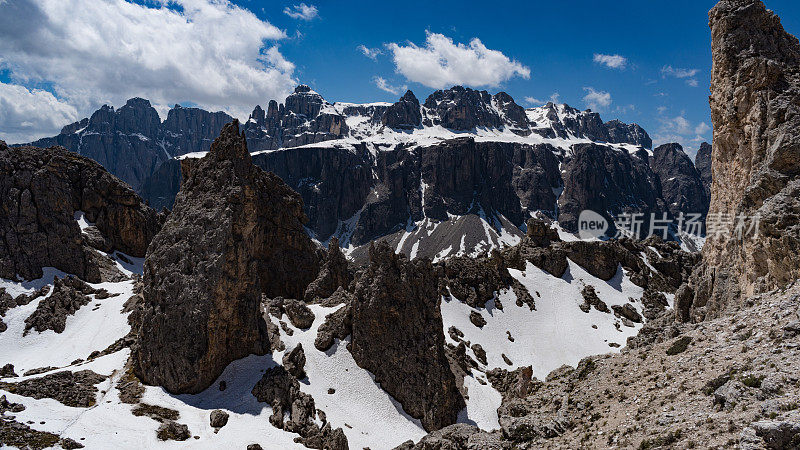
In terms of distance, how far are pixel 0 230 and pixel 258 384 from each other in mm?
62215

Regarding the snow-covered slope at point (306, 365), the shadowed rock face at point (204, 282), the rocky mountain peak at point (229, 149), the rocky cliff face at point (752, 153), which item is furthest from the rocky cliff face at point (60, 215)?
the rocky cliff face at point (752, 153)

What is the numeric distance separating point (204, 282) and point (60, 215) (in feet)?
178

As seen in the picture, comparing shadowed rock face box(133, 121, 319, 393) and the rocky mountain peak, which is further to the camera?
the rocky mountain peak

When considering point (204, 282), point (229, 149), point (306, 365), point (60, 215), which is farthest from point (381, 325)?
point (60, 215)

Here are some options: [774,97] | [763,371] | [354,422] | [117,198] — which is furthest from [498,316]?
[117,198]

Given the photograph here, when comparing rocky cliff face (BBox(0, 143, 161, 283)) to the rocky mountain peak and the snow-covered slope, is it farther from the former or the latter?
the rocky mountain peak

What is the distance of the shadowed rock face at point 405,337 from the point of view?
50.2m

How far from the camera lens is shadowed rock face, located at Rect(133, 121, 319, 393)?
44.5 metres

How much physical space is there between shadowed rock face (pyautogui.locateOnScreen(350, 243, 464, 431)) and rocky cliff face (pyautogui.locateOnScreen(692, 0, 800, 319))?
27.7 meters

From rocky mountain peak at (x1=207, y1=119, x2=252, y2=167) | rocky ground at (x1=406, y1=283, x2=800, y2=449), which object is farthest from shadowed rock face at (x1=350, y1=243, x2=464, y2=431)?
rocky ground at (x1=406, y1=283, x2=800, y2=449)

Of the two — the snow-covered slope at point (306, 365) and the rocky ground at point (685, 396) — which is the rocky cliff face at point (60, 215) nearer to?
the snow-covered slope at point (306, 365)

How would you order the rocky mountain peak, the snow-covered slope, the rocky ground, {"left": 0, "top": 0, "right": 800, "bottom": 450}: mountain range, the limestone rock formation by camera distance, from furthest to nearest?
1. the limestone rock formation
2. the rocky mountain peak
3. the snow-covered slope
4. {"left": 0, "top": 0, "right": 800, "bottom": 450}: mountain range
5. the rocky ground

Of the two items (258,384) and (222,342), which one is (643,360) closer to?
(258,384)

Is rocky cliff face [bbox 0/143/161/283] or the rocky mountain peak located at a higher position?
the rocky mountain peak
